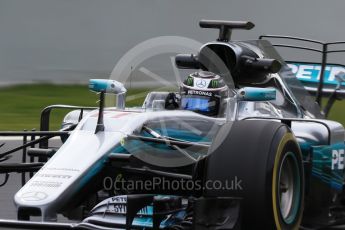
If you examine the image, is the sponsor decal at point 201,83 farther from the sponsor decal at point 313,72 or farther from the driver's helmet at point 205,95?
the sponsor decal at point 313,72

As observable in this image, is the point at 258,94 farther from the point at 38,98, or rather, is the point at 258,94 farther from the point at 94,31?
the point at 38,98

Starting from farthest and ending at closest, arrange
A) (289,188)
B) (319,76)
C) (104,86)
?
(319,76)
(104,86)
(289,188)

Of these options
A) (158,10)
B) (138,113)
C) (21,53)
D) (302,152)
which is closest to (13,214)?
(138,113)

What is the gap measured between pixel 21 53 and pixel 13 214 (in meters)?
6.37

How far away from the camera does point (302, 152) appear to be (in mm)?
5625

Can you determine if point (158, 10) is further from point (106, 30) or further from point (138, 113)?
point (138, 113)

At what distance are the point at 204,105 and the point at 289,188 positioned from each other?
3.20ft

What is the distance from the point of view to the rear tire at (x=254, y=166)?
4.56m

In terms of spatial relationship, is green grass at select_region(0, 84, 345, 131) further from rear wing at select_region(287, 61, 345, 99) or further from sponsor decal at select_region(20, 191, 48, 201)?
sponsor decal at select_region(20, 191, 48, 201)

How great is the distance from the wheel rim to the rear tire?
0.21 feet

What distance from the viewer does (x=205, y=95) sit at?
5723 millimetres

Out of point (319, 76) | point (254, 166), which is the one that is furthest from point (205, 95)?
point (319, 76)

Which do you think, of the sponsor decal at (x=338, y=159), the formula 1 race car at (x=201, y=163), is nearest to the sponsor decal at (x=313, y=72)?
the formula 1 race car at (x=201, y=163)

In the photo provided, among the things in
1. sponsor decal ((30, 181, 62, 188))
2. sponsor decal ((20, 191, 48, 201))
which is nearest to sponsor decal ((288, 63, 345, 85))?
sponsor decal ((30, 181, 62, 188))
